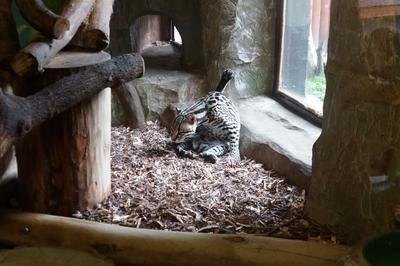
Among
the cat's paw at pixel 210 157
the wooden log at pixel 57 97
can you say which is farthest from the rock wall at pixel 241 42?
the wooden log at pixel 57 97

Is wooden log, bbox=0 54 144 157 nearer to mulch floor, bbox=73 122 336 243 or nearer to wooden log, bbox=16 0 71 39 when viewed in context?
wooden log, bbox=16 0 71 39

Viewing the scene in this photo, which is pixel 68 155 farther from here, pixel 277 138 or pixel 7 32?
pixel 277 138

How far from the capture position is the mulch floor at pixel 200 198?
8.95 ft

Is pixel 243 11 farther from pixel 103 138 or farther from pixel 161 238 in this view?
pixel 161 238

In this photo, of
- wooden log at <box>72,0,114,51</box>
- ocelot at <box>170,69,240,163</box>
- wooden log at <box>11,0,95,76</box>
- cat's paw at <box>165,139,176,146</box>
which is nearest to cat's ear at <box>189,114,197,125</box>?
ocelot at <box>170,69,240,163</box>

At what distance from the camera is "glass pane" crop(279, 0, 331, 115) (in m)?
3.61

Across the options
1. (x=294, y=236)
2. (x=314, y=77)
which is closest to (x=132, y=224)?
(x=294, y=236)

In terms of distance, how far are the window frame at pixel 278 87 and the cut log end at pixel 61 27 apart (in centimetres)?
197

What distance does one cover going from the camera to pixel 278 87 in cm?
432

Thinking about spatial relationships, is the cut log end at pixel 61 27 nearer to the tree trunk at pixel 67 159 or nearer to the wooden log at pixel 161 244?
the tree trunk at pixel 67 159

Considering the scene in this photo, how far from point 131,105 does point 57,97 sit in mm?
1857

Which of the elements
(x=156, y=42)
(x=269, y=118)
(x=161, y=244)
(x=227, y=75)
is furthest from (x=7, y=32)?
(x=156, y=42)

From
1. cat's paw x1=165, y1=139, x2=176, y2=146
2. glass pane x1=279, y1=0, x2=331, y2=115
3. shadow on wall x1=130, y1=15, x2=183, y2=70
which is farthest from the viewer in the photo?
shadow on wall x1=130, y1=15, x2=183, y2=70

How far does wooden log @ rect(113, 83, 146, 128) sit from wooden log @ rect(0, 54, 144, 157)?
4.73ft
